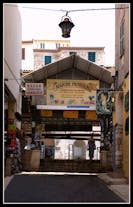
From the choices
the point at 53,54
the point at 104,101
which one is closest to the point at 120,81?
the point at 104,101

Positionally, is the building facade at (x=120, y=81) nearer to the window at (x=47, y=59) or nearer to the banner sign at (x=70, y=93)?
the banner sign at (x=70, y=93)

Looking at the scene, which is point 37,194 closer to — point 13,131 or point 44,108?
point 13,131

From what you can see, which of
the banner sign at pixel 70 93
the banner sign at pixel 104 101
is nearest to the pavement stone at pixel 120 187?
the banner sign at pixel 104 101

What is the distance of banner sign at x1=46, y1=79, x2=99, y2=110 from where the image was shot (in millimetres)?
30453

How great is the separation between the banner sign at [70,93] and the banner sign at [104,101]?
7.70 m

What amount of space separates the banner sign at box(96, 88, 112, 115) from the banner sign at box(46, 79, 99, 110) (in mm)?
7704

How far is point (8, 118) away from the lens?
22.1 meters

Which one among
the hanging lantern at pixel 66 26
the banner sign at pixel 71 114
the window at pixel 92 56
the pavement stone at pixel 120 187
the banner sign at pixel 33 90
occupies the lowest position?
the pavement stone at pixel 120 187

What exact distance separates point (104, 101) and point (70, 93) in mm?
8827

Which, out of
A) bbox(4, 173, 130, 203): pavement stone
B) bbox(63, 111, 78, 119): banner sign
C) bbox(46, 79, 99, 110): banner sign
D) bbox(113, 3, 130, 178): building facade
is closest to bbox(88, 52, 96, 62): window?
bbox(46, 79, 99, 110): banner sign

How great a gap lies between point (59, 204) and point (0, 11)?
4.70m

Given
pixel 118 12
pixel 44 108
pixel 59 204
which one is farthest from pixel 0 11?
pixel 44 108

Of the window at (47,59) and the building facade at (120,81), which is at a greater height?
the window at (47,59)

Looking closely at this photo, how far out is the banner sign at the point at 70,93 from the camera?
30453 mm
